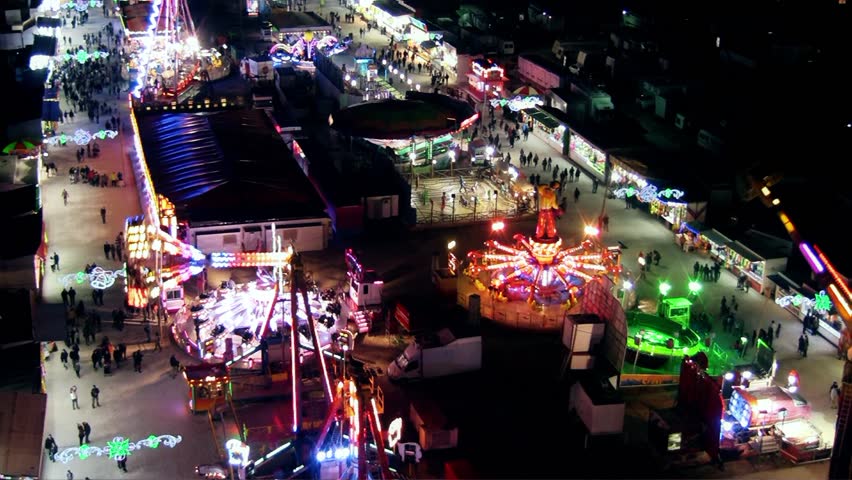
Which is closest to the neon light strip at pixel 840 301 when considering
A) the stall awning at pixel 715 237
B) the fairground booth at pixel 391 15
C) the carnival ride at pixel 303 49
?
the stall awning at pixel 715 237

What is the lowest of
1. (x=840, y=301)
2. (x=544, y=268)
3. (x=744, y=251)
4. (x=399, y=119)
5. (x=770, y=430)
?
(x=770, y=430)

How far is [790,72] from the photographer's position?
8550 centimetres

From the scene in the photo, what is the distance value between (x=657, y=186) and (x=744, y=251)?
29.9ft

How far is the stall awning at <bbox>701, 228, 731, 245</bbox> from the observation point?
55906mm

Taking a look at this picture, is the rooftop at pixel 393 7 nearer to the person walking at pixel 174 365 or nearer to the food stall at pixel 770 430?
the person walking at pixel 174 365

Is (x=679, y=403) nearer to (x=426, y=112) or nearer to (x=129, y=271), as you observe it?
(x=129, y=271)

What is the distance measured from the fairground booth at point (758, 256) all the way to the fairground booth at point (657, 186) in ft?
12.8

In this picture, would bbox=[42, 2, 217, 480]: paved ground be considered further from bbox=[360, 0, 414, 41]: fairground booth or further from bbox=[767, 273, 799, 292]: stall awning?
bbox=[360, 0, 414, 41]: fairground booth

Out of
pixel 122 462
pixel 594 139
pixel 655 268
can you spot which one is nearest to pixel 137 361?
pixel 122 462

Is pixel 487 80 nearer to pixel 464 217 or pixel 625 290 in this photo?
pixel 464 217

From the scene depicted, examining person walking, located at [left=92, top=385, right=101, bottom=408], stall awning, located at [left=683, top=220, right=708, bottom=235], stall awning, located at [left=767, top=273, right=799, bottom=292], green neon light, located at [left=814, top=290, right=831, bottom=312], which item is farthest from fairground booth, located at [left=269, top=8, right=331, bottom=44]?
green neon light, located at [left=814, top=290, right=831, bottom=312]

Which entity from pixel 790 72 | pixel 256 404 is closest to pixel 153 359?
pixel 256 404

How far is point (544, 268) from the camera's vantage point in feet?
171

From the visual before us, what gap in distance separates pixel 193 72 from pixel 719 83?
39.2 m
